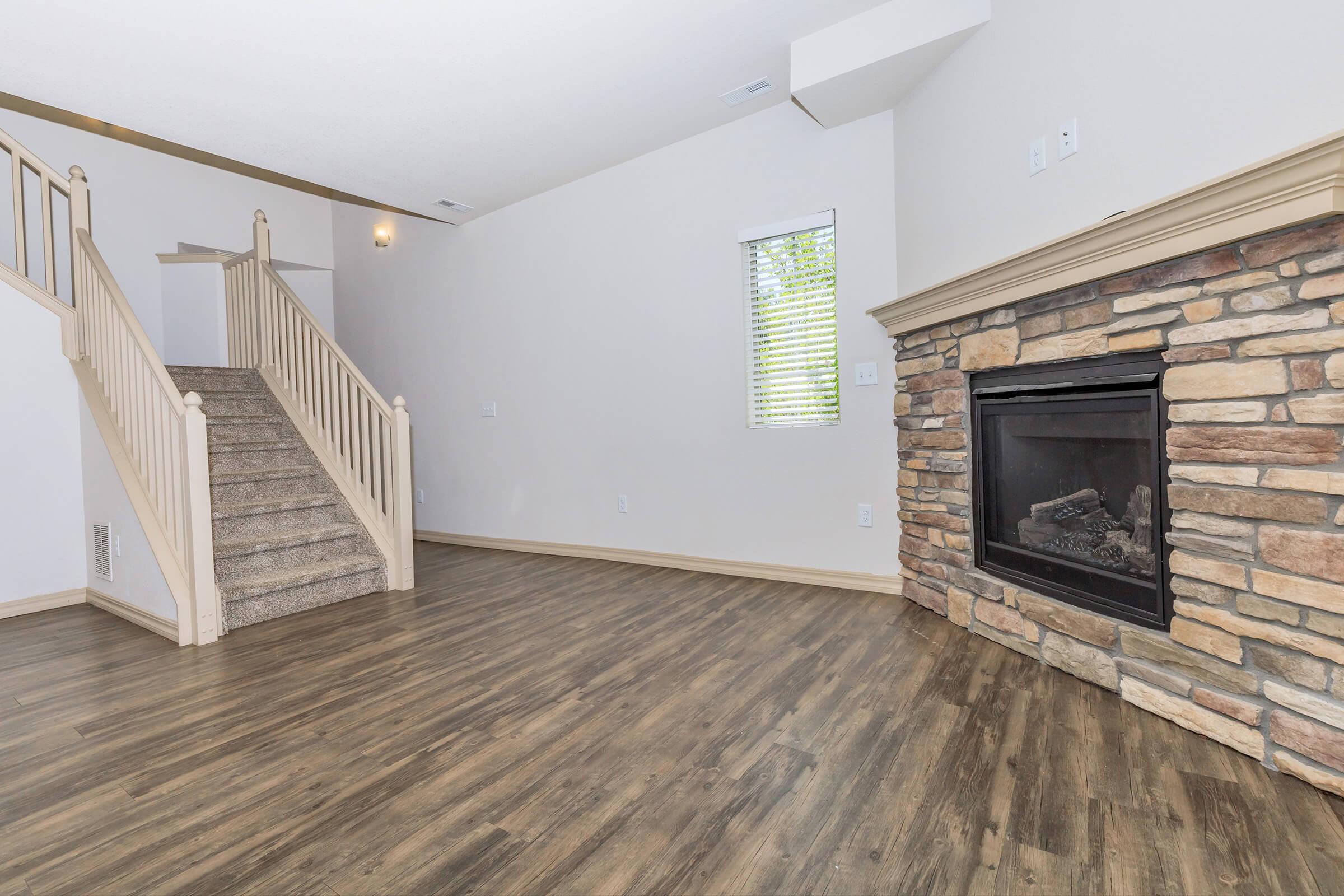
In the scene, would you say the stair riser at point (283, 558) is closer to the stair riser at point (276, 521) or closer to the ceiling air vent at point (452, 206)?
the stair riser at point (276, 521)

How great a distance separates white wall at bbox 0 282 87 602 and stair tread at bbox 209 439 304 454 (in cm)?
70

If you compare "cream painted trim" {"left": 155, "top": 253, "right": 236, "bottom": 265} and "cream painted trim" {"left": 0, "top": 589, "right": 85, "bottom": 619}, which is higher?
"cream painted trim" {"left": 155, "top": 253, "right": 236, "bottom": 265}

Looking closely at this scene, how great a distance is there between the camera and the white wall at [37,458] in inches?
143

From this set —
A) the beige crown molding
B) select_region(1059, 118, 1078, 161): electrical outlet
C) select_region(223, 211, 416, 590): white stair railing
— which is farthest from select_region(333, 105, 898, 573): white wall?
select_region(1059, 118, 1078, 161): electrical outlet

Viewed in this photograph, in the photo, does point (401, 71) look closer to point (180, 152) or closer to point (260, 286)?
point (260, 286)

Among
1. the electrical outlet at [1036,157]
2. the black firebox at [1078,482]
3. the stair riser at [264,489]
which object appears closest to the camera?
the black firebox at [1078,482]

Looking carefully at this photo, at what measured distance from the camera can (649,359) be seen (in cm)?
445

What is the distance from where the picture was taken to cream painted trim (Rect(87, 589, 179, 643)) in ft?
10.2

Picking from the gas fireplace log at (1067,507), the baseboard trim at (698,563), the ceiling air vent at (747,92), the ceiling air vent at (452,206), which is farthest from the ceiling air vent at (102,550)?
the gas fireplace log at (1067,507)

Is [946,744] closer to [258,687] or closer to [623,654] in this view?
[623,654]

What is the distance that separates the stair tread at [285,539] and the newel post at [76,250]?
61.9 inches

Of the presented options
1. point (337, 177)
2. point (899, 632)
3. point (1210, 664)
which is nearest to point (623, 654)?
point (899, 632)

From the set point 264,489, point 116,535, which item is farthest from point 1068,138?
point 116,535

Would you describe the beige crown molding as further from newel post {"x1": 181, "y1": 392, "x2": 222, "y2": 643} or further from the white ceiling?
newel post {"x1": 181, "y1": 392, "x2": 222, "y2": 643}
